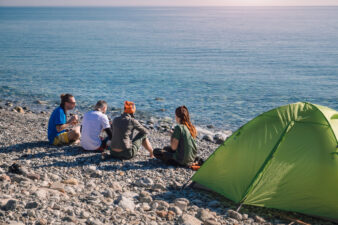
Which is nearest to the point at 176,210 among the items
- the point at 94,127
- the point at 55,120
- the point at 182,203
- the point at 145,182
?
the point at 182,203

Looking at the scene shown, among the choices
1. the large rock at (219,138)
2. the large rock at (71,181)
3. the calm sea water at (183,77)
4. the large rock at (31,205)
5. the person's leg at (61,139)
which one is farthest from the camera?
the calm sea water at (183,77)

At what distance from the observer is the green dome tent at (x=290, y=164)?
7.87 m

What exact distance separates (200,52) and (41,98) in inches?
1265

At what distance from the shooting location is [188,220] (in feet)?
22.7

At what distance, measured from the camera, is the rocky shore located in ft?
21.8

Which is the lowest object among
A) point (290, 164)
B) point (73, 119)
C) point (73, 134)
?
point (73, 134)

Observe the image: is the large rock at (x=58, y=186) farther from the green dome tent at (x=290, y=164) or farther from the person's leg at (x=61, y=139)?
the person's leg at (x=61, y=139)

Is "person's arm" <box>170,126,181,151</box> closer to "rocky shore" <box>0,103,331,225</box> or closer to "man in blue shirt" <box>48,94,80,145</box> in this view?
"rocky shore" <box>0,103,331,225</box>

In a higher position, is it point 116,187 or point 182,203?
point 182,203

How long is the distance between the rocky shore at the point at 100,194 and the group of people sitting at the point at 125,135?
0.96ft

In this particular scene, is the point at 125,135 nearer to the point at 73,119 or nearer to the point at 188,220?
the point at 73,119

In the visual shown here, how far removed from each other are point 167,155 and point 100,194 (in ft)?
10.4

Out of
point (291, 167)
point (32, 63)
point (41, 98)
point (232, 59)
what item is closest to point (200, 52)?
point (232, 59)

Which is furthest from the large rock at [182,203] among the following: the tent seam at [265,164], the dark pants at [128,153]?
the dark pants at [128,153]
